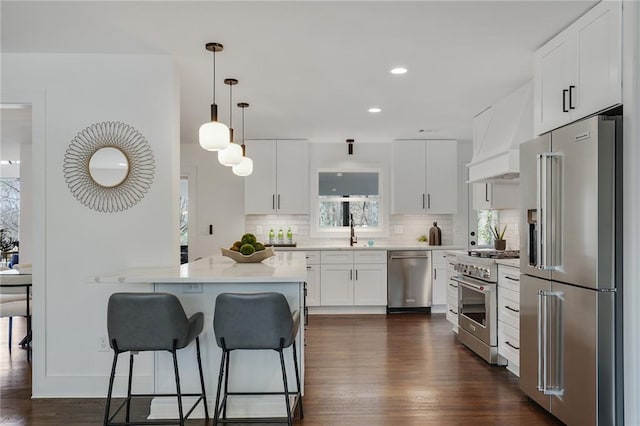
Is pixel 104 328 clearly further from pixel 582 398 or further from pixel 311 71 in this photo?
pixel 582 398

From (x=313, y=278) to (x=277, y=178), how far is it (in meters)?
1.58

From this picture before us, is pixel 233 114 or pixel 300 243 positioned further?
pixel 300 243

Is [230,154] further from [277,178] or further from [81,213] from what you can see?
[277,178]

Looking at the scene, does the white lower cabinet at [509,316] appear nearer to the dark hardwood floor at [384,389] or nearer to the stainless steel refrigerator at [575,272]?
the dark hardwood floor at [384,389]

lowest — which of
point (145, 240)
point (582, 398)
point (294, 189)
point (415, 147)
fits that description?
point (582, 398)

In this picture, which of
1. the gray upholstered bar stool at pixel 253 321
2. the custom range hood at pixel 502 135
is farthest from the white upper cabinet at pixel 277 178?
the gray upholstered bar stool at pixel 253 321

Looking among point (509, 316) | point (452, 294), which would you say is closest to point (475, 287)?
point (509, 316)

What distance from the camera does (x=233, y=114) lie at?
214 inches

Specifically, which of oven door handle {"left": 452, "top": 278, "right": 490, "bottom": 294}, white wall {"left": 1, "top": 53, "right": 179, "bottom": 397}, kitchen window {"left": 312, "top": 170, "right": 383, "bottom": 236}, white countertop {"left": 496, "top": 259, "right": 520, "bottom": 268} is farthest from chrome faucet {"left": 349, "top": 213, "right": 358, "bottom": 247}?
white wall {"left": 1, "top": 53, "right": 179, "bottom": 397}

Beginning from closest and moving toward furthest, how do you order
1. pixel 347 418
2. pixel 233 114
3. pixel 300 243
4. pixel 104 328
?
pixel 347 418 → pixel 104 328 → pixel 233 114 → pixel 300 243

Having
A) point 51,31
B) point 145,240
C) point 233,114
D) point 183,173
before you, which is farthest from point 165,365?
point 183,173

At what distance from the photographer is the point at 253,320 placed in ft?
8.86

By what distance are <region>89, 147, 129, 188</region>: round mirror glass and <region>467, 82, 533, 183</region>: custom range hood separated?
129 inches

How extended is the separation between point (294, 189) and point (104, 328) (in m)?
3.90
